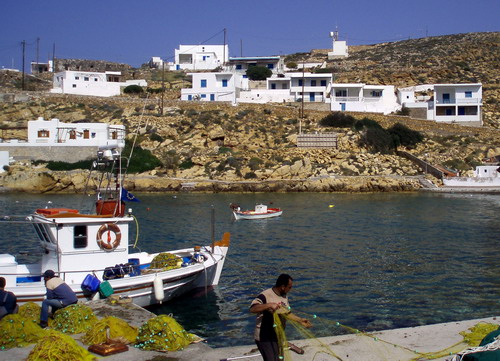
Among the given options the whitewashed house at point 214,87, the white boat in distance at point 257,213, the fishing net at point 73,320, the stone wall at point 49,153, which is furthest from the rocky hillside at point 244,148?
the fishing net at point 73,320

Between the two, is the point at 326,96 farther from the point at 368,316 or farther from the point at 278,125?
the point at 368,316

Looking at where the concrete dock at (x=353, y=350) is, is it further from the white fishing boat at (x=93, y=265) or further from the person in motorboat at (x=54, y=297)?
the white fishing boat at (x=93, y=265)

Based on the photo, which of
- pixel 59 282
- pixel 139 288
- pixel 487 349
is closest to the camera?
pixel 487 349

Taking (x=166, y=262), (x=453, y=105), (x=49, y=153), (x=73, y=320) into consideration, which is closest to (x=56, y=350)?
(x=73, y=320)

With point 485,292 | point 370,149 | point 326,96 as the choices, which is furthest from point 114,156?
point 326,96

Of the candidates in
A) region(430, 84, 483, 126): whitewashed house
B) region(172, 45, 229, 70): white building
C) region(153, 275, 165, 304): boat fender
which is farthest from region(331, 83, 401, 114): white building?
region(153, 275, 165, 304): boat fender

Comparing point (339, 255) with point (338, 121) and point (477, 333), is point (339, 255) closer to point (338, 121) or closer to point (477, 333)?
point (477, 333)

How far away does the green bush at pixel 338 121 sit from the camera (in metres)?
56.8

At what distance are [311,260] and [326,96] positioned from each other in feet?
151

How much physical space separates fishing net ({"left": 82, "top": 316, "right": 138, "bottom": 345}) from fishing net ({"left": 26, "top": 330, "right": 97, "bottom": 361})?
106 cm

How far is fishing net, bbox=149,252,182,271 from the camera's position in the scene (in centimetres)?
1570

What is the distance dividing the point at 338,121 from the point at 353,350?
49.0 m

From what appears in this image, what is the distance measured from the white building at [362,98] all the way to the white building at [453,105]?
2.03 metres

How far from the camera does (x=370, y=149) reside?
53.7 m
